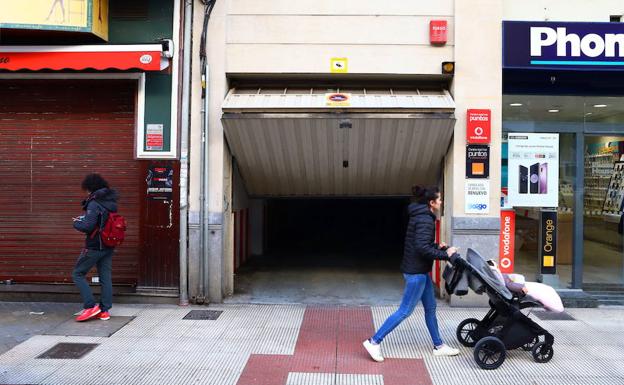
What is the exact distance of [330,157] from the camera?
25.5 ft

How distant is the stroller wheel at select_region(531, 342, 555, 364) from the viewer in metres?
5.23

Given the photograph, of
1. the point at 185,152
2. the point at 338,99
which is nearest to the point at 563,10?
the point at 338,99

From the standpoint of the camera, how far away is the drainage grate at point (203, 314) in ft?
22.1

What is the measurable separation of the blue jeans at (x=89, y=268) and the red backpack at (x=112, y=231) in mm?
179

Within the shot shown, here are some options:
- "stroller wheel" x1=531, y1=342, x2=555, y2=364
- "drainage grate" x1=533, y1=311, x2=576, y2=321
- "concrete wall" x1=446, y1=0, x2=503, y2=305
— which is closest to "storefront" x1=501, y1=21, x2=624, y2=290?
"concrete wall" x1=446, y1=0, x2=503, y2=305

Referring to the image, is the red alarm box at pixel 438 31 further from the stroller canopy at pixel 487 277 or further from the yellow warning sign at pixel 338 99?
the stroller canopy at pixel 487 277

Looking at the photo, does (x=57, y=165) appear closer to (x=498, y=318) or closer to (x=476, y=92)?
(x=476, y=92)

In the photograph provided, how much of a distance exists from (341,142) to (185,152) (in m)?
2.21

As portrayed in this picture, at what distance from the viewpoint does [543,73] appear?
24.9ft

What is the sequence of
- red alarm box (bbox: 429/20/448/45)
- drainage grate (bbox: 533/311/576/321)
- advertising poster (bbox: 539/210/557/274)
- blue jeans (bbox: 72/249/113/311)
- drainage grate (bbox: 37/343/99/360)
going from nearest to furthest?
drainage grate (bbox: 37/343/99/360)
blue jeans (bbox: 72/249/113/311)
drainage grate (bbox: 533/311/576/321)
red alarm box (bbox: 429/20/448/45)
advertising poster (bbox: 539/210/557/274)

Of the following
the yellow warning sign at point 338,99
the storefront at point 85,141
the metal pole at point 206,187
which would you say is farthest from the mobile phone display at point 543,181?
the storefront at point 85,141

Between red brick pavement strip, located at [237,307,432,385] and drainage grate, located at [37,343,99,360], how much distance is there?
1792mm

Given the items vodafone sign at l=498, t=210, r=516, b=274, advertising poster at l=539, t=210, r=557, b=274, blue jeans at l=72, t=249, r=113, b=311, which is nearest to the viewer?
blue jeans at l=72, t=249, r=113, b=311

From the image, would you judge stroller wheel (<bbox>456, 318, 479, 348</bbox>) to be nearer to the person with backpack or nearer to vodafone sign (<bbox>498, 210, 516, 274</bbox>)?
vodafone sign (<bbox>498, 210, 516, 274</bbox>)
